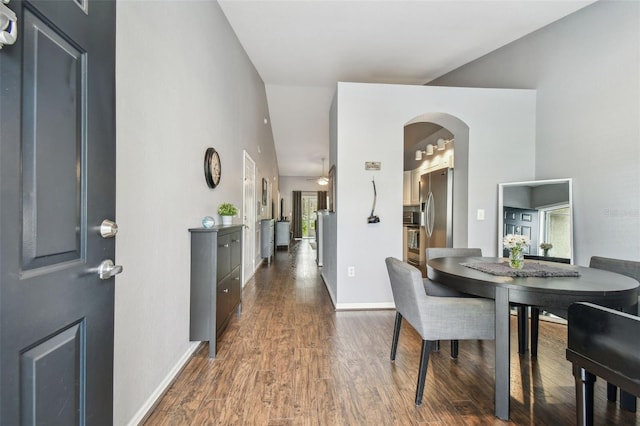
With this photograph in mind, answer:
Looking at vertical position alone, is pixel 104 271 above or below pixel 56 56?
below

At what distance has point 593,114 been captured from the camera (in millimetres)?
2764

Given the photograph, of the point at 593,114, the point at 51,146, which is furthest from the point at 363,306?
the point at 51,146

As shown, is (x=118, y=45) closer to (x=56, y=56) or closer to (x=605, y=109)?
(x=56, y=56)

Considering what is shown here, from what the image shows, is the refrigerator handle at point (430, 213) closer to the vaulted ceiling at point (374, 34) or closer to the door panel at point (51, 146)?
the vaulted ceiling at point (374, 34)

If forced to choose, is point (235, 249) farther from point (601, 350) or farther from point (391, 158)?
point (601, 350)

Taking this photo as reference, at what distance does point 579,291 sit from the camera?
142 cm

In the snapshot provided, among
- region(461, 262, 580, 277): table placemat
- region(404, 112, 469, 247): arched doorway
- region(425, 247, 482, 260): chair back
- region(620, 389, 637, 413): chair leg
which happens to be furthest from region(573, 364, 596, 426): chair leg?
region(404, 112, 469, 247): arched doorway

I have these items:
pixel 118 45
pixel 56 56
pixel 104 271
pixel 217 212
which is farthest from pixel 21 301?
pixel 217 212

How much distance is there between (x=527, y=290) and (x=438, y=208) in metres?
2.49

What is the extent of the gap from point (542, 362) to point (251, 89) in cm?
469

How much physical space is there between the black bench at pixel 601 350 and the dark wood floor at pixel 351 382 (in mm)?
510

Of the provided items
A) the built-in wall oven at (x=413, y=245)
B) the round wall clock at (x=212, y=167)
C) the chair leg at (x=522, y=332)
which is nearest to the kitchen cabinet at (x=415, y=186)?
the built-in wall oven at (x=413, y=245)

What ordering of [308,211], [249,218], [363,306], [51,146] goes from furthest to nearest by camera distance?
[308,211], [249,218], [363,306], [51,146]

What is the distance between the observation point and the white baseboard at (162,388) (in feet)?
4.93
